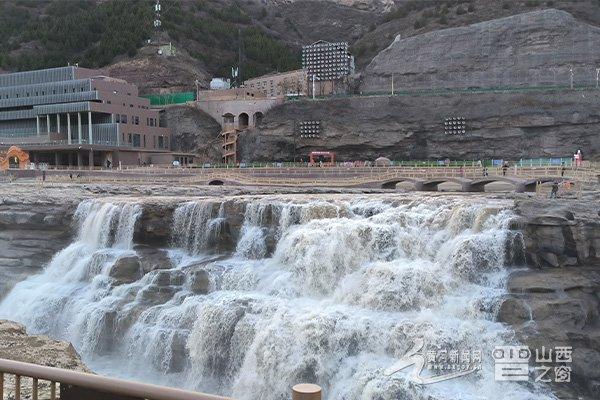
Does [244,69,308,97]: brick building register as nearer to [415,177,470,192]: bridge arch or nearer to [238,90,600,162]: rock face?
[238,90,600,162]: rock face

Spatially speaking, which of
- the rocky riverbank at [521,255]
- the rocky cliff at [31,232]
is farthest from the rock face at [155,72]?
the rocky cliff at [31,232]

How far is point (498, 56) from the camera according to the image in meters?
82.4

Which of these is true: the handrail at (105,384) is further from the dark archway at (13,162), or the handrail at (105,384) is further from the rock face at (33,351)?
the dark archway at (13,162)

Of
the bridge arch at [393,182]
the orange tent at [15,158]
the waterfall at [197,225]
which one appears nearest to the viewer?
the waterfall at [197,225]

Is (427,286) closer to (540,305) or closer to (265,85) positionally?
(540,305)

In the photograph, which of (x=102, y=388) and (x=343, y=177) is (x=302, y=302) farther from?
(x=343, y=177)

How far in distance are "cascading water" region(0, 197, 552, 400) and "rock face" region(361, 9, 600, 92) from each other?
195ft

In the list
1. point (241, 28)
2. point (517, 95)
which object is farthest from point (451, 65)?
point (241, 28)

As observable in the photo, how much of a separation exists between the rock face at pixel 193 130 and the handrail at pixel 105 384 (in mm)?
83877

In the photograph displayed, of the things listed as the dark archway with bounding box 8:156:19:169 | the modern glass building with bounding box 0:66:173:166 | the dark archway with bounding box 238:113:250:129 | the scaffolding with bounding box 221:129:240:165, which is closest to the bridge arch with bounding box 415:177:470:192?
the scaffolding with bounding box 221:129:240:165

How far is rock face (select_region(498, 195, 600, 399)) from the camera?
19.3m

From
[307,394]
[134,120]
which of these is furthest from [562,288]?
[134,120]

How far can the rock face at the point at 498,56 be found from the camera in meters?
78.6

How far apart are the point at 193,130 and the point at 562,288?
75.6m
